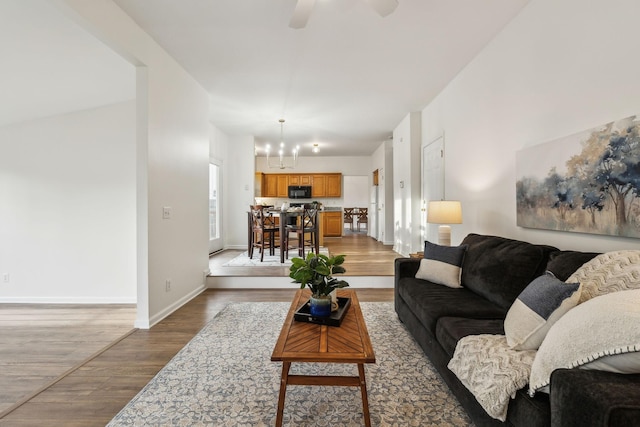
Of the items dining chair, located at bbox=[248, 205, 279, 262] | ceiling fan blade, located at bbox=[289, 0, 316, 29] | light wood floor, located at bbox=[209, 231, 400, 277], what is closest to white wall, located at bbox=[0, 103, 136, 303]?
light wood floor, located at bbox=[209, 231, 400, 277]

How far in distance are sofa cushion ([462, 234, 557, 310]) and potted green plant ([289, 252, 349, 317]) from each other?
112 cm

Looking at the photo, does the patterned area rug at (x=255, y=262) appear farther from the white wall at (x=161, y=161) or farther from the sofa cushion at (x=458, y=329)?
the sofa cushion at (x=458, y=329)

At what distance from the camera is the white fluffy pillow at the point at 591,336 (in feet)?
3.17

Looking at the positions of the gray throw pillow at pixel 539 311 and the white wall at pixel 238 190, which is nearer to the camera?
the gray throw pillow at pixel 539 311

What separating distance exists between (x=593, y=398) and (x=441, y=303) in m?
1.29

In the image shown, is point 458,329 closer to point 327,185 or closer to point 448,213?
point 448,213

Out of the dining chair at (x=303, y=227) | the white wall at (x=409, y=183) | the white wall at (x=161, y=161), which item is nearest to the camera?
the white wall at (x=161, y=161)

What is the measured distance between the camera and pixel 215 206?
6.74 m

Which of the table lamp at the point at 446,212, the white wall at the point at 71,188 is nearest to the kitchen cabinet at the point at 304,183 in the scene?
the white wall at the point at 71,188

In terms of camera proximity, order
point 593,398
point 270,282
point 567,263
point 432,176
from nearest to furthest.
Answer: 1. point 593,398
2. point 567,263
3. point 270,282
4. point 432,176

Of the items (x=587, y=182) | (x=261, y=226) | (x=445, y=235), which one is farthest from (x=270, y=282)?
(x=587, y=182)

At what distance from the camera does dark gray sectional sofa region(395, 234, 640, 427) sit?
2.92 ft

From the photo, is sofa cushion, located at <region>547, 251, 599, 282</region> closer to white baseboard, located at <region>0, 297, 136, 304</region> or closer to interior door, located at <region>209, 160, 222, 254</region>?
white baseboard, located at <region>0, 297, 136, 304</region>

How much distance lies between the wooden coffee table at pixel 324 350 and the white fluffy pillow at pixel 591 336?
66 cm
